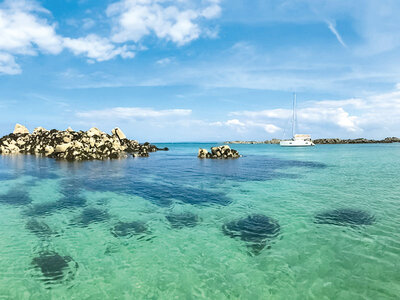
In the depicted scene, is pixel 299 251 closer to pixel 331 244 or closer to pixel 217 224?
pixel 331 244

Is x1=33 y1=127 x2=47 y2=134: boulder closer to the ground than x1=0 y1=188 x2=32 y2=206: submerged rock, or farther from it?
farther from it

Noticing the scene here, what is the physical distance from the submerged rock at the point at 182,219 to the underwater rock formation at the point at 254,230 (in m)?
2.35

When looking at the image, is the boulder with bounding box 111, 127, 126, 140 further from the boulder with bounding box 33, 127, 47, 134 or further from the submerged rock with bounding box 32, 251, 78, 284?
the submerged rock with bounding box 32, 251, 78, 284

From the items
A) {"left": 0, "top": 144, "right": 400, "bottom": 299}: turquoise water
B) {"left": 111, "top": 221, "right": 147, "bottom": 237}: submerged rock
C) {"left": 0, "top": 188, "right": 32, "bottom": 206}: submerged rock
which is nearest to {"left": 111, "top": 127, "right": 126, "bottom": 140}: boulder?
{"left": 0, "top": 188, "right": 32, "bottom": 206}: submerged rock

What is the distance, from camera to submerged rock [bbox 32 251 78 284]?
31.8 feet

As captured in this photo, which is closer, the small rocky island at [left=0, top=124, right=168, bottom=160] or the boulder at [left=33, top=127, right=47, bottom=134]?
the small rocky island at [left=0, top=124, right=168, bottom=160]

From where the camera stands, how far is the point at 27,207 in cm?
1977

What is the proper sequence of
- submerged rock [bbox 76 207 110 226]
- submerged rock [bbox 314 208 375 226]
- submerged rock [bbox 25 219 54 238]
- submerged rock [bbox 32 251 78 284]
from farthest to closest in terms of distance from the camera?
submerged rock [bbox 76 207 110 226]
submerged rock [bbox 314 208 375 226]
submerged rock [bbox 25 219 54 238]
submerged rock [bbox 32 251 78 284]

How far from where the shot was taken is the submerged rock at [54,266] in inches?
382

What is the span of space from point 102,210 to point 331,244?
16.9 m

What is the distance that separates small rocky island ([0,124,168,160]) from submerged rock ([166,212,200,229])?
5486cm

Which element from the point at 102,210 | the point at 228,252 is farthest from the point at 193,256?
the point at 102,210

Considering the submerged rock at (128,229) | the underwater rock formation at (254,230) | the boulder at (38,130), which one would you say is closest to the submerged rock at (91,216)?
the submerged rock at (128,229)

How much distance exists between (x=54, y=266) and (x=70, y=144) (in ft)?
223
